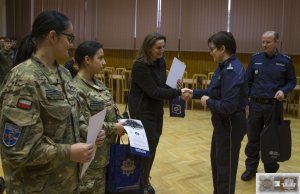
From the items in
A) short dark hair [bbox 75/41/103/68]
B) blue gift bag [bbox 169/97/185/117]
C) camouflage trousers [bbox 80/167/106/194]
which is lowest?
camouflage trousers [bbox 80/167/106/194]

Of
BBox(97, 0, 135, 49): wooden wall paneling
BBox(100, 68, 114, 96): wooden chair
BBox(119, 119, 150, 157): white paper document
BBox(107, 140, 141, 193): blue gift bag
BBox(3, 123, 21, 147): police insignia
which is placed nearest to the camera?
BBox(3, 123, 21, 147): police insignia

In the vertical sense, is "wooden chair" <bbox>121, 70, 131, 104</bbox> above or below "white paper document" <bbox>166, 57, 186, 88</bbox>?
below

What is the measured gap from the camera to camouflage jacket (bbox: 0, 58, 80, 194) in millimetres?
1221

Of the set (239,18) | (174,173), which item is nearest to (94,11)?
(239,18)

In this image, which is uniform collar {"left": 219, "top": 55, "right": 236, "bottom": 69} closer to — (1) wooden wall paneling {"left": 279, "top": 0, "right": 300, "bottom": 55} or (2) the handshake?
(2) the handshake

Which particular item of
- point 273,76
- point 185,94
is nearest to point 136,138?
point 185,94

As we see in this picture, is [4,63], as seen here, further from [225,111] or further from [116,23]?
[116,23]

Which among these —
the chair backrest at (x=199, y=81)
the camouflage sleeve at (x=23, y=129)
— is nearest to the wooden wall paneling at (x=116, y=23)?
the chair backrest at (x=199, y=81)

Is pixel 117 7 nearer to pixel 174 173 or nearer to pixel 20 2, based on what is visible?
pixel 20 2

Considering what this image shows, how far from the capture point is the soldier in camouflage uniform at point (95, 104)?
1984mm

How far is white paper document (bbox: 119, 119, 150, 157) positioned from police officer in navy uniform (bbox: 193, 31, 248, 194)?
24.7 inches

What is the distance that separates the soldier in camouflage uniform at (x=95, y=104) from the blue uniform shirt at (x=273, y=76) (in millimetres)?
A: 1944

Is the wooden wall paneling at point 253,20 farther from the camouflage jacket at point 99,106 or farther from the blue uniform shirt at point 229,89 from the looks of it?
the camouflage jacket at point 99,106

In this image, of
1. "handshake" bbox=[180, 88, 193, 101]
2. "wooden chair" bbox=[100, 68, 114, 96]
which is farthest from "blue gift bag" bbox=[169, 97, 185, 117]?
"wooden chair" bbox=[100, 68, 114, 96]
